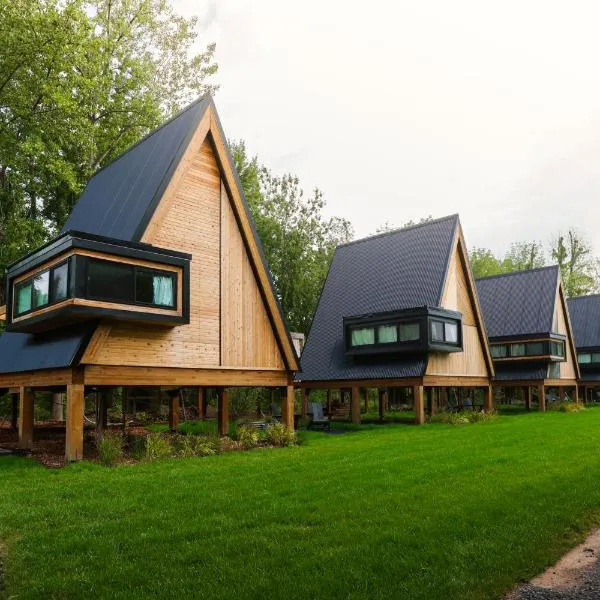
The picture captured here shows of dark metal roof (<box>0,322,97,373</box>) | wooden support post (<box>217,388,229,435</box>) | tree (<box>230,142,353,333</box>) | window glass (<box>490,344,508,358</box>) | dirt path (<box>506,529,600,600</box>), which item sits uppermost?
tree (<box>230,142,353,333</box>)

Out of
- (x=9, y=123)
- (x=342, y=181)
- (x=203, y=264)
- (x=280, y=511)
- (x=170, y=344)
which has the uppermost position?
(x=342, y=181)

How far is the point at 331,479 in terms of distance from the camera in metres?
10.8

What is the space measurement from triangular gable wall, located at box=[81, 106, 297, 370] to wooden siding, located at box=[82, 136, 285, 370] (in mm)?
26

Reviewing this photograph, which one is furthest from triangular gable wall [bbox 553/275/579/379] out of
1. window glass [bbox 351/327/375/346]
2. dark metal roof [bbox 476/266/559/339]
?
window glass [bbox 351/327/375/346]

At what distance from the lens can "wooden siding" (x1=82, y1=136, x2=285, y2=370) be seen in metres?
15.6

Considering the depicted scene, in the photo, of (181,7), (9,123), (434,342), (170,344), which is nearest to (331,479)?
(170,344)

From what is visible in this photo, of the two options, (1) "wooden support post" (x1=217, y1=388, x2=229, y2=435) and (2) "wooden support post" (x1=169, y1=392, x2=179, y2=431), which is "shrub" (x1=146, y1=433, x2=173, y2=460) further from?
(2) "wooden support post" (x1=169, y1=392, x2=179, y2=431)

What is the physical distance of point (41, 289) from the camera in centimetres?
1503

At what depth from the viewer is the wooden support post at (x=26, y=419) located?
1700 cm

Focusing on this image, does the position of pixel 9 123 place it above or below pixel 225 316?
above

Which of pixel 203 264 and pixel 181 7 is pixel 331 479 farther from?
pixel 181 7

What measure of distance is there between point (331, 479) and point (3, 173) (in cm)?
2520

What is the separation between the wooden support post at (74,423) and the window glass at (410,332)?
13.8 meters

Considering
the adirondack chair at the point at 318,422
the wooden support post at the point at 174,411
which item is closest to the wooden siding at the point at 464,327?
the adirondack chair at the point at 318,422
